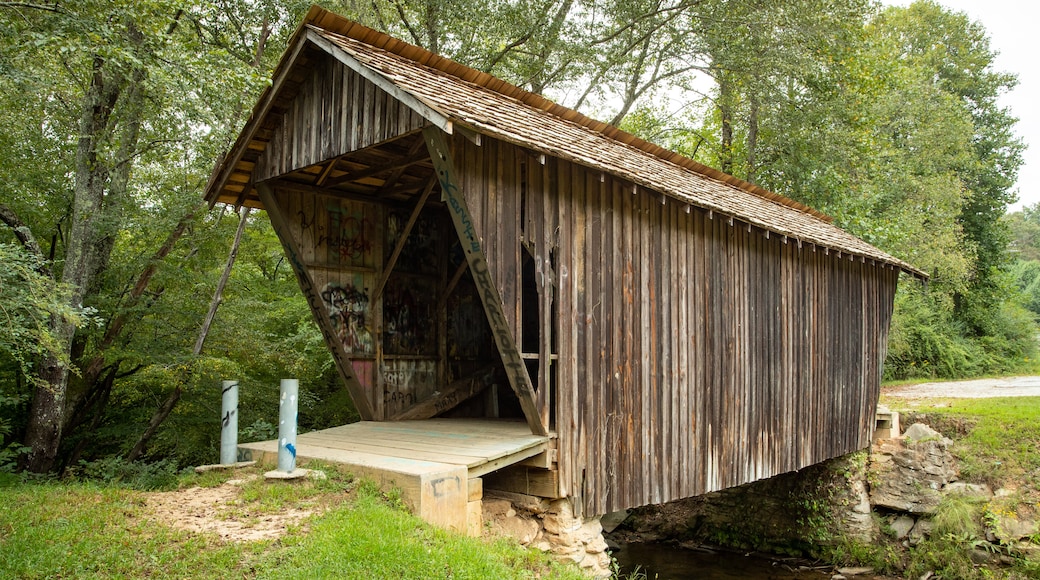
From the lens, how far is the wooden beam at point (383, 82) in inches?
215

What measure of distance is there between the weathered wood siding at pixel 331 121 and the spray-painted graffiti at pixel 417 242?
1.70 m

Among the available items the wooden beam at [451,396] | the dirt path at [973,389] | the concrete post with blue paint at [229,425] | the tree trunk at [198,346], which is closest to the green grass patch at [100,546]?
the concrete post with blue paint at [229,425]

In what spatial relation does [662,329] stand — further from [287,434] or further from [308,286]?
[287,434]

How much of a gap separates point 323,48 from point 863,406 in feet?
33.7

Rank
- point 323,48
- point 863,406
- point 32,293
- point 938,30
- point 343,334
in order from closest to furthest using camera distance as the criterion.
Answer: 1. point 32,293
2. point 323,48
3. point 343,334
4. point 863,406
5. point 938,30

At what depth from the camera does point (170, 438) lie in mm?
11141

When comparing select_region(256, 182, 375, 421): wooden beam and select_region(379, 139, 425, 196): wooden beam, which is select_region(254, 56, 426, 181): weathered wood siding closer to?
select_region(256, 182, 375, 421): wooden beam

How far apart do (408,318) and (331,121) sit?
2.86 metres

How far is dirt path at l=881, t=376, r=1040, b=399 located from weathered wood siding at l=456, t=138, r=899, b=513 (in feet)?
25.0

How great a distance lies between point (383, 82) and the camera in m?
5.95

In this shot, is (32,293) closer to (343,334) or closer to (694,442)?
(343,334)

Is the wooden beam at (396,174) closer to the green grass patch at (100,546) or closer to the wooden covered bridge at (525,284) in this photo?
the wooden covered bridge at (525,284)

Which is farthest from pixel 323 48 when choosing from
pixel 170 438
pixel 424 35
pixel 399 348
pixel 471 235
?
pixel 424 35

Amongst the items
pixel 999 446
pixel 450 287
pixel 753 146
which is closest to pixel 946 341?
pixel 753 146
